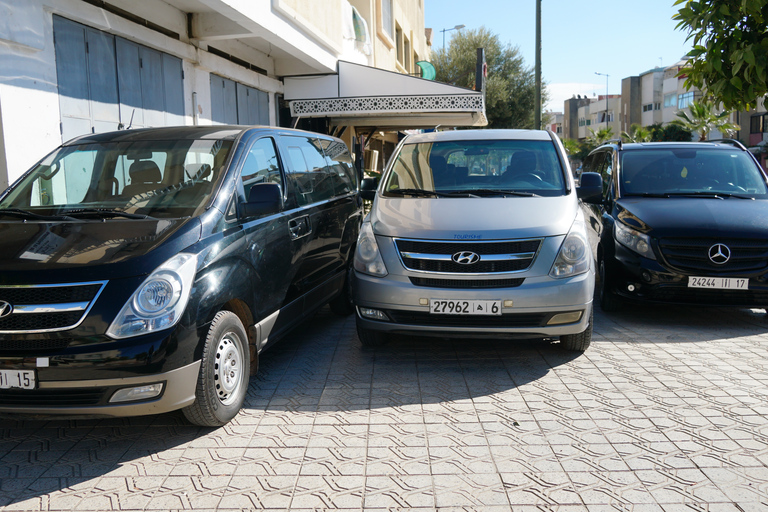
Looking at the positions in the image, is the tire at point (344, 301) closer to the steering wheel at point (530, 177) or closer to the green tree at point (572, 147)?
the steering wheel at point (530, 177)

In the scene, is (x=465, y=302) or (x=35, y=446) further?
(x=465, y=302)

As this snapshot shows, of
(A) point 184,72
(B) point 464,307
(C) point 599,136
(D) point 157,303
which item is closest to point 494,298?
(B) point 464,307

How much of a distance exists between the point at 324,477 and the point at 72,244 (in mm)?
1889

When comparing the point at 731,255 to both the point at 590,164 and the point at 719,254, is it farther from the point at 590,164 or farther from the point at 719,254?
the point at 590,164

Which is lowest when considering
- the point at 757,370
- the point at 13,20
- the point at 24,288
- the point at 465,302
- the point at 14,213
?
the point at 757,370

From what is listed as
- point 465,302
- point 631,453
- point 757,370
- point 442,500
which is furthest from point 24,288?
point 757,370

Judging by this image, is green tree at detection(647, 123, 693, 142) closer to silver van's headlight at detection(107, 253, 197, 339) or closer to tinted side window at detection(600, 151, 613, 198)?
tinted side window at detection(600, 151, 613, 198)

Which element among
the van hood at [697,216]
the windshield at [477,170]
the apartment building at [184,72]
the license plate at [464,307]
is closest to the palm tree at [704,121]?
the apartment building at [184,72]

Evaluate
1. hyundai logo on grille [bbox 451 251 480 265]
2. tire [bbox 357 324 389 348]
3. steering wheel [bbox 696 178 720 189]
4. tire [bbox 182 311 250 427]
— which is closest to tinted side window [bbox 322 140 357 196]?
tire [bbox 357 324 389 348]

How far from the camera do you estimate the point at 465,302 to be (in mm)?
4711

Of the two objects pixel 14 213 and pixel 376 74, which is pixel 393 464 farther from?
pixel 376 74

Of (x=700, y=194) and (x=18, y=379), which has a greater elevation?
(x=700, y=194)

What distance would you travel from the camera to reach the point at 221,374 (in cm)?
383

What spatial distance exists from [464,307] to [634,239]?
8.53 feet
